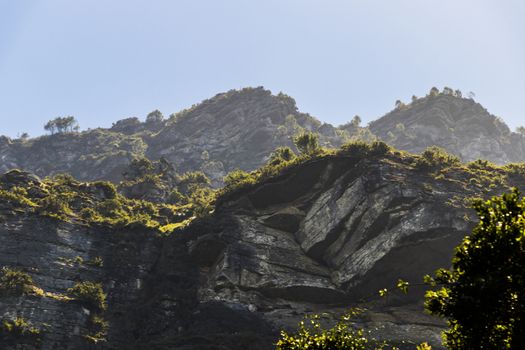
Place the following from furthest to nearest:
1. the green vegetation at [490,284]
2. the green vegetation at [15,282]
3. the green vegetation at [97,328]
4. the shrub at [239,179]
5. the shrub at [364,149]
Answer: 1. the shrub at [239,179]
2. the shrub at [364,149]
3. the green vegetation at [15,282]
4. the green vegetation at [97,328]
5. the green vegetation at [490,284]

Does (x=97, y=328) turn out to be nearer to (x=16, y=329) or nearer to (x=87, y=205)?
(x=16, y=329)

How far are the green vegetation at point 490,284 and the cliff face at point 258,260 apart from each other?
111 ft

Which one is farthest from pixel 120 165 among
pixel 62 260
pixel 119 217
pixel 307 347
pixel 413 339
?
pixel 307 347

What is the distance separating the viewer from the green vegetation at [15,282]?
53.8 metres

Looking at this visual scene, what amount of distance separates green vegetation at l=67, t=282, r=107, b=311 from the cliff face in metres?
0.72

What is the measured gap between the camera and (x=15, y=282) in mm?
54594

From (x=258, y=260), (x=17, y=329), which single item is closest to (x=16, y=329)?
(x=17, y=329)

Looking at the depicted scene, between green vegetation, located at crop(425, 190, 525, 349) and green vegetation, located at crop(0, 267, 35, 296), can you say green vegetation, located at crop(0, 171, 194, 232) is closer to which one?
green vegetation, located at crop(0, 267, 35, 296)

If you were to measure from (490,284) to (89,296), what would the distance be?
47.9 m

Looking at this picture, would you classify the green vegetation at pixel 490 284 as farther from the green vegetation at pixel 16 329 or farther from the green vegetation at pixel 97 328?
the green vegetation at pixel 16 329

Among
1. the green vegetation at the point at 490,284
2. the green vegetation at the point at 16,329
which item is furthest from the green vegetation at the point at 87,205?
the green vegetation at the point at 490,284

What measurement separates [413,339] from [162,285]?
1192 inches

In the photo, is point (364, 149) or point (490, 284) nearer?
point (490, 284)

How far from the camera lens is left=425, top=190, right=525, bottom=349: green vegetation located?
20.1 meters
